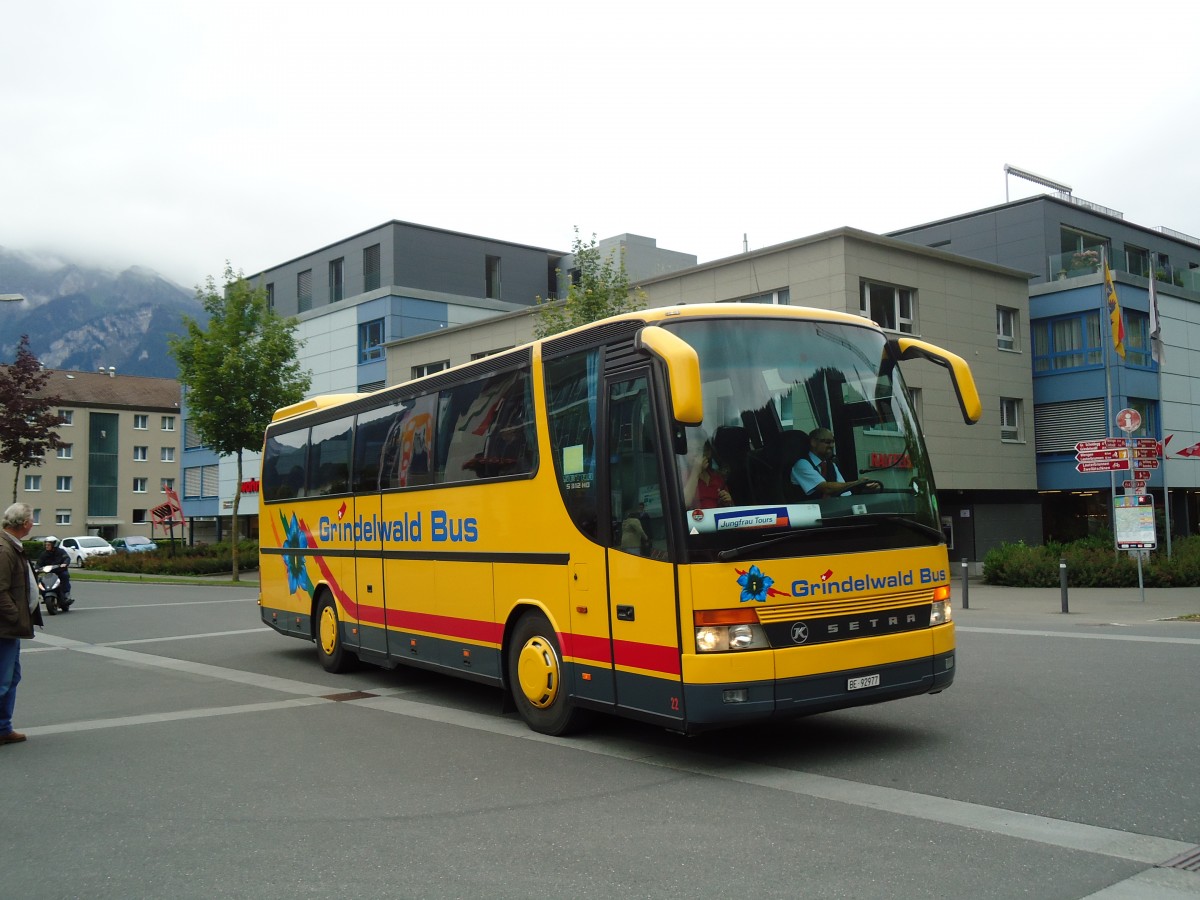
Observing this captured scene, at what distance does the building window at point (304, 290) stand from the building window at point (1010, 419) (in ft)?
111

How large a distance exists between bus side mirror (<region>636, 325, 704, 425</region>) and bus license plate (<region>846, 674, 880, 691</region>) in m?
2.07

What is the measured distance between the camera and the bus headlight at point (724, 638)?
663 cm

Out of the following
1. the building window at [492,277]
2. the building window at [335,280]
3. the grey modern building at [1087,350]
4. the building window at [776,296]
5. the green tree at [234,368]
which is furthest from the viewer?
the building window at [492,277]

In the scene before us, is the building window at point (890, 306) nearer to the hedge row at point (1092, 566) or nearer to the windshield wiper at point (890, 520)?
the hedge row at point (1092, 566)

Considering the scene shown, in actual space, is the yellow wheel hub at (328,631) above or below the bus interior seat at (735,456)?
below

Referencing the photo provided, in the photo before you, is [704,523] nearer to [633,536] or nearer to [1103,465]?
[633,536]

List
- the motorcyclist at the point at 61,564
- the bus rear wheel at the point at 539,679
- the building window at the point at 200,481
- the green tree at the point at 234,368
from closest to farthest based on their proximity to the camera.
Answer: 1. the bus rear wheel at the point at 539,679
2. the motorcyclist at the point at 61,564
3. the green tree at the point at 234,368
4. the building window at the point at 200,481

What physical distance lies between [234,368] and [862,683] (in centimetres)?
2787

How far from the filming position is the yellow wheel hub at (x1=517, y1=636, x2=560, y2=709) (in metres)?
8.17

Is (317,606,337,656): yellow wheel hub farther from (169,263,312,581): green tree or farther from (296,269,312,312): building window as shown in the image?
(296,269,312,312): building window

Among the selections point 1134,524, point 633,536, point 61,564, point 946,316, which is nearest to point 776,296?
point 946,316

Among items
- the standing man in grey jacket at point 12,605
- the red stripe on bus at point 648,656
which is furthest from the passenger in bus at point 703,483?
the standing man in grey jacket at point 12,605

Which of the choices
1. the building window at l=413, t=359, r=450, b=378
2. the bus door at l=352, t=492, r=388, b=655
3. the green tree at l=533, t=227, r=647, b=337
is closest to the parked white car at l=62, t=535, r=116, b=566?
the building window at l=413, t=359, r=450, b=378

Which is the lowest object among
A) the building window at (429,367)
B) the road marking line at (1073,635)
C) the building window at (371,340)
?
the road marking line at (1073,635)
